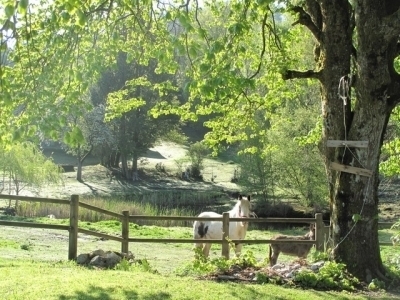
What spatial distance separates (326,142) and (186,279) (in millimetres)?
3608

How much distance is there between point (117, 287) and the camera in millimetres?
8062

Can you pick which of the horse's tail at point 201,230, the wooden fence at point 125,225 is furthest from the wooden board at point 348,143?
the horse's tail at point 201,230

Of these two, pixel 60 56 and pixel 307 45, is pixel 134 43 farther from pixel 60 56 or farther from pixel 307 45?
pixel 307 45

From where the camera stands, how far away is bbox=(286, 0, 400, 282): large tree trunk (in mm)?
9500

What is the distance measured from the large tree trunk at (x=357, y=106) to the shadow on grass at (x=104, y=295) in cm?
392

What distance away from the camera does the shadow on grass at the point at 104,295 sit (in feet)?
24.4

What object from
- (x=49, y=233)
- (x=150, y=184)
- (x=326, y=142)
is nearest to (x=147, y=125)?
(x=150, y=184)

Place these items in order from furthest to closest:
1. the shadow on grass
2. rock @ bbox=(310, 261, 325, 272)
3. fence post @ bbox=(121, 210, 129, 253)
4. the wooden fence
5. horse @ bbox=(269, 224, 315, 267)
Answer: horse @ bbox=(269, 224, 315, 267), fence post @ bbox=(121, 210, 129, 253), the wooden fence, rock @ bbox=(310, 261, 325, 272), the shadow on grass

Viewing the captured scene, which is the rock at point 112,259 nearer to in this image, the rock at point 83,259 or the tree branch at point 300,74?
the rock at point 83,259

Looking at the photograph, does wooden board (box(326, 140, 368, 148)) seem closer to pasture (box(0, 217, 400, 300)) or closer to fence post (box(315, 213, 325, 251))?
pasture (box(0, 217, 400, 300))

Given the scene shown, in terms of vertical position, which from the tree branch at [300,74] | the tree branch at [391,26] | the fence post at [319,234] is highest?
the tree branch at [391,26]

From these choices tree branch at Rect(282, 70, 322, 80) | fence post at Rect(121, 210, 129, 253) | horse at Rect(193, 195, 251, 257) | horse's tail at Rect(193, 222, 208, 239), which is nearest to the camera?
tree branch at Rect(282, 70, 322, 80)

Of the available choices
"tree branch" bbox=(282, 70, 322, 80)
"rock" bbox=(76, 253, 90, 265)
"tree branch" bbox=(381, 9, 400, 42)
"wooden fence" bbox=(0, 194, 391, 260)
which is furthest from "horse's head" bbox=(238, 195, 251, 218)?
"tree branch" bbox=(381, 9, 400, 42)

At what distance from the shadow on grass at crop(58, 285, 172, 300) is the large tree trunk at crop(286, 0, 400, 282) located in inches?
154
